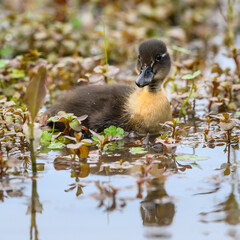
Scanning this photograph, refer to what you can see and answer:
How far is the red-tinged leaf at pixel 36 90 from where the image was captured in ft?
10.5

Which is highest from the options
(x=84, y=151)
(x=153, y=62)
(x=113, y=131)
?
(x=153, y=62)

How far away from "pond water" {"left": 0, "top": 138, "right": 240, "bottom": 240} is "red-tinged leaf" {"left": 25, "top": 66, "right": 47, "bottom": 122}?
0.46 m

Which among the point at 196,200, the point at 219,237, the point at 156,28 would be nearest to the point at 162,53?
the point at 196,200

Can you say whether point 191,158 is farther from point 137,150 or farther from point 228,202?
point 228,202

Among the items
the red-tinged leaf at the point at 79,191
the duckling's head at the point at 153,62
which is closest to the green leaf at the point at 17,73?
the duckling's head at the point at 153,62

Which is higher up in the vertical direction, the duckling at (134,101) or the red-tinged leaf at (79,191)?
the duckling at (134,101)

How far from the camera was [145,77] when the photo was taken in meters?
4.46

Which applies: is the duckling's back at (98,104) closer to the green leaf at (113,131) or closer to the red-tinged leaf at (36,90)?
the green leaf at (113,131)

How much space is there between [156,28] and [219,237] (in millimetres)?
6253

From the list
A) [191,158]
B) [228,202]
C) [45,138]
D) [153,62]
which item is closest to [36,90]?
[45,138]

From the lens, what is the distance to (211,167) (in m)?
3.47

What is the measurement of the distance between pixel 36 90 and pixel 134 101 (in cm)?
144

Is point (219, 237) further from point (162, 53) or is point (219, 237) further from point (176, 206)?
point (162, 53)

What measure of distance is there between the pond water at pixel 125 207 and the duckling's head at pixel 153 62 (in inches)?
53.9
